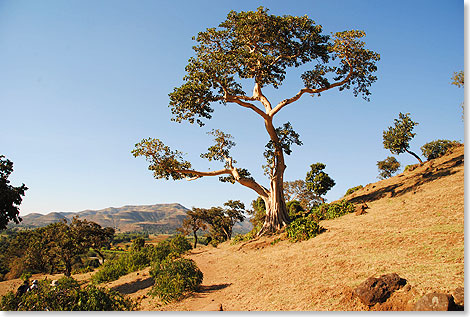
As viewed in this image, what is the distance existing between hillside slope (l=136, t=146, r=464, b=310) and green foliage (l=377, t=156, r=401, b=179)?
133 feet

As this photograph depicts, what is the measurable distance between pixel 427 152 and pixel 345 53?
1059 inches

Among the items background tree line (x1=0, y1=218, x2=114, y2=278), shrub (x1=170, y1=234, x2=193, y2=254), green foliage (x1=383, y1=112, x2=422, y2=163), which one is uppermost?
green foliage (x1=383, y1=112, x2=422, y2=163)

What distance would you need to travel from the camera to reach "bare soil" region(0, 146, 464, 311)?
5523 millimetres

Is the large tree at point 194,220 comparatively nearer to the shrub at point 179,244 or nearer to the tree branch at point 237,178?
the shrub at point 179,244

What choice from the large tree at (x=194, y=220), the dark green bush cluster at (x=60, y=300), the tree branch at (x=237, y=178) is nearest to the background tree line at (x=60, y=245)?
the large tree at (x=194, y=220)

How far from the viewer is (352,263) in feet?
25.4

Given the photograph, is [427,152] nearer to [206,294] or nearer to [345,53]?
[345,53]

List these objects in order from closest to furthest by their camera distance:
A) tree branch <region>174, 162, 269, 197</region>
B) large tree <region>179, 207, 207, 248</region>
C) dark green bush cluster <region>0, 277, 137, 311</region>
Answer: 1. dark green bush cluster <region>0, 277, 137, 311</region>
2. tree branch <region>174, 162, 269, 197</region>
3. large tree <region>179, 207, 207, 248</region>

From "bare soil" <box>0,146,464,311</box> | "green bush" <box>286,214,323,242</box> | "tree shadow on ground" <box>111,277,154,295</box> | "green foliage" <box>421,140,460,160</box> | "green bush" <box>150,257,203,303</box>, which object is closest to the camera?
"bare soil" <box>0,146,464,311</box>

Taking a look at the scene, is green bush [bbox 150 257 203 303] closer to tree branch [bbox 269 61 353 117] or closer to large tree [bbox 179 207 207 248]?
tree branch [bbox 269 61 353 117]

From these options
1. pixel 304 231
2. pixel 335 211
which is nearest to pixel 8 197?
pixel 304 231

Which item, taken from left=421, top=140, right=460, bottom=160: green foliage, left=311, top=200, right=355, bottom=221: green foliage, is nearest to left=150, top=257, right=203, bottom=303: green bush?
left=311, top=200, right=355, bottom=221: green foliage

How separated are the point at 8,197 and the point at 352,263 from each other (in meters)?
15.5

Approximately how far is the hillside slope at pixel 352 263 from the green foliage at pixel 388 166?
133 feet
